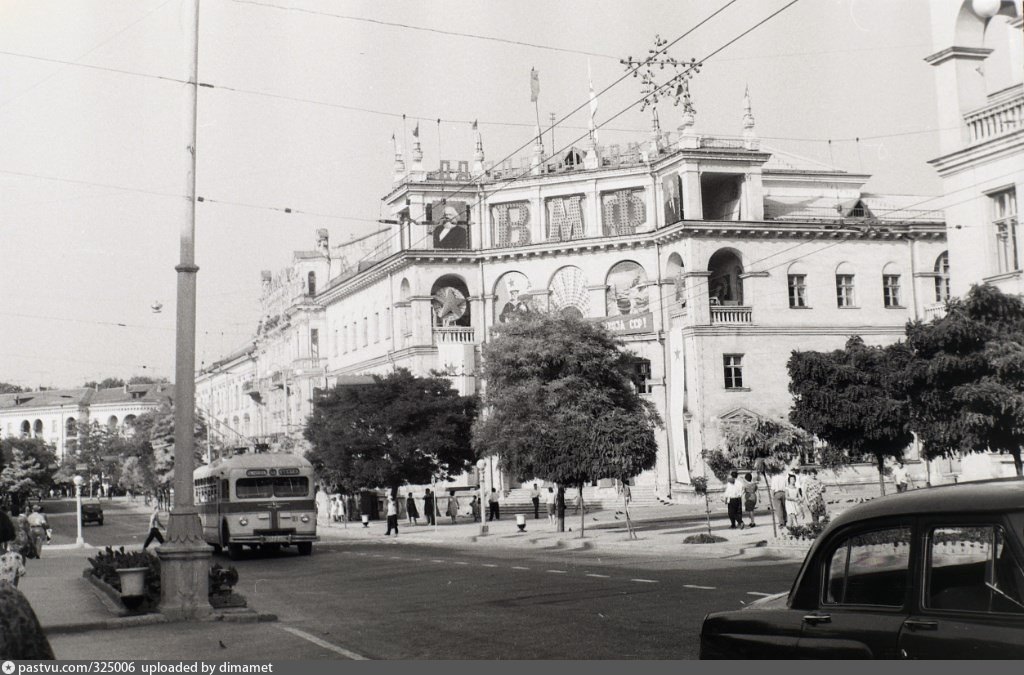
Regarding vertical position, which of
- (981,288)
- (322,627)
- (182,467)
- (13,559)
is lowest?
(322,627)

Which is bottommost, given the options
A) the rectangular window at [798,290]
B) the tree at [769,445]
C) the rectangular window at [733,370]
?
the tree at [769,445]

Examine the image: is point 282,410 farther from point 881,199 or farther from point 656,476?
point 881,199

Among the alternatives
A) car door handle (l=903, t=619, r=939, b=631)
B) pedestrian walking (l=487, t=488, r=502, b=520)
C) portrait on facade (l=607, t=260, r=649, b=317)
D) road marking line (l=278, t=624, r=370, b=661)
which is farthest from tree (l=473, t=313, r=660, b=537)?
car door handle (l=903, t=619, r=939, b=631)

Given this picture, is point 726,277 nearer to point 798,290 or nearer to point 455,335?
point 798,290

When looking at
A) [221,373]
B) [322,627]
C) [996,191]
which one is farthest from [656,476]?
[221,373]

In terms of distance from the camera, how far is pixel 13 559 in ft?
48.7

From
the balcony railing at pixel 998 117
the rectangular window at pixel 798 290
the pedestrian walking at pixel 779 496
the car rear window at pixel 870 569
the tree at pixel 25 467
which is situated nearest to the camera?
the car rear window at pixel 870 569

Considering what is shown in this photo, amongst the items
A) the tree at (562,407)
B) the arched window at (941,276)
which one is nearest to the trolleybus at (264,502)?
the tree at (562,407)

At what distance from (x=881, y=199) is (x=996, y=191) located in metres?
34.3

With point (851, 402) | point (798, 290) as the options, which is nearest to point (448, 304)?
point (798, 290)

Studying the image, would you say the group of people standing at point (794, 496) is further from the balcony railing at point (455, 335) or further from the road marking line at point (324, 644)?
the balcony railing at point (455, 335)

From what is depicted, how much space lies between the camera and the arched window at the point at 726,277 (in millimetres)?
59906

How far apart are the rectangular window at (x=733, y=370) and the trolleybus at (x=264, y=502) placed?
27506 mm

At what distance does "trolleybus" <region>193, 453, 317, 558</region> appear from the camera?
112 feet
